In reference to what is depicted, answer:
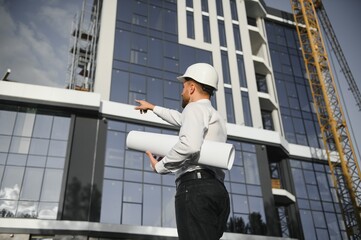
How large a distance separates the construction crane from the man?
Result: 1300 inches

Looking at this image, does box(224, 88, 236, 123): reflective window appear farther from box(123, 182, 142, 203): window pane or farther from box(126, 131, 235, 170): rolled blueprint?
box(126, 131, 235, 170): rolled blueprint

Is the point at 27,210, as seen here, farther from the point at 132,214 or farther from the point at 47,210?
the point at 132,214

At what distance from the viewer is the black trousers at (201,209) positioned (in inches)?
124

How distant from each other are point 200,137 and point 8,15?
26506 millimetres

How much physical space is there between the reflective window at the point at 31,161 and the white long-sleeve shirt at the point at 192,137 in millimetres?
19941

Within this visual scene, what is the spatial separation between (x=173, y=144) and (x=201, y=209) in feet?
2.52

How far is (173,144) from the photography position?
369 centimetres

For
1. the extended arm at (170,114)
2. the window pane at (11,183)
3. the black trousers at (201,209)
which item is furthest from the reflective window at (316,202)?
the black trousers at (201,209)

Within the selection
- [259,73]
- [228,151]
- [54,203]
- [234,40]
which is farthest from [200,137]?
[259,73]

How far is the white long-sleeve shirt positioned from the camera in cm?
328

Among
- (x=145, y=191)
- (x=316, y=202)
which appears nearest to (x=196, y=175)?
(x=145, y=191)

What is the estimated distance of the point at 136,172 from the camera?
24.2 metres

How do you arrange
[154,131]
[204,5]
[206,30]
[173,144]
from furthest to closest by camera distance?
[204,5] < [206,30] < [154,131] < [173,144]

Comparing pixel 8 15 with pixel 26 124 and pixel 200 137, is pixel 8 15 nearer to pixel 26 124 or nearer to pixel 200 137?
pixel 26 124
